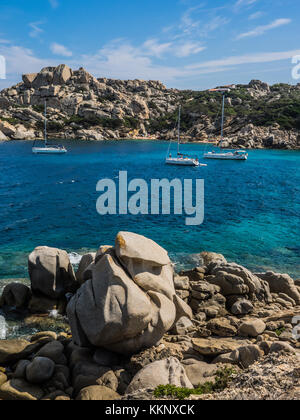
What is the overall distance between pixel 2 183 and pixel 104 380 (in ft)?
164

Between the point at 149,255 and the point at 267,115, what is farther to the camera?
the point at 267,115

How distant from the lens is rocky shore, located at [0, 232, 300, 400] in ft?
26.7

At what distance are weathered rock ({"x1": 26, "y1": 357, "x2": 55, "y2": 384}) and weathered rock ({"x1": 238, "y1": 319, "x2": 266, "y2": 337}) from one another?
717 centimetres

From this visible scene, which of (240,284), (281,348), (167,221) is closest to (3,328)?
(240,284)

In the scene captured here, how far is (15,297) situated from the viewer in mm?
16547

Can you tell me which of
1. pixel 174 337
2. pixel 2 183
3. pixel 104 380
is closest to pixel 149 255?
pixel 174 337

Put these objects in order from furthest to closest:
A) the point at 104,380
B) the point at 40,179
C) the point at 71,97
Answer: the point at 71,97 → the point at 40,179 → the point at 104,380

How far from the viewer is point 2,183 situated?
53.3 meters

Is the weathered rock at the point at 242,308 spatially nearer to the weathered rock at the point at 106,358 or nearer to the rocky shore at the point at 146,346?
the rocky shore at the point at 146,346

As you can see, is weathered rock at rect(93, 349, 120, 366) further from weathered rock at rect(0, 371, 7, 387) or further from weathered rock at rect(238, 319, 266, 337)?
weathered rock at rect(238, 319, 266, 337)

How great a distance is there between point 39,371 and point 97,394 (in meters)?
2.09

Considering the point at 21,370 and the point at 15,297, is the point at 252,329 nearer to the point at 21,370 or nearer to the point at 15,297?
the point at 21,370

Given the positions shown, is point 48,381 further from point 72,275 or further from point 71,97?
point 71,97
